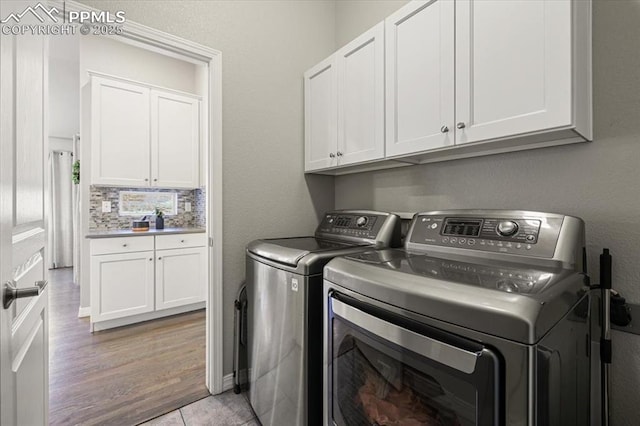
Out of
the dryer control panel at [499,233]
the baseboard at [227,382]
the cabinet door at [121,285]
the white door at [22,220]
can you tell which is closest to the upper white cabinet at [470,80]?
the dryer control panel at [499,233]

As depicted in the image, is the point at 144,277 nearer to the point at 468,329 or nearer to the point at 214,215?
the point at 214,215

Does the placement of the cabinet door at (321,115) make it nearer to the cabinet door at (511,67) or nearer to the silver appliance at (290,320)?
the silver appliance at (290,320)

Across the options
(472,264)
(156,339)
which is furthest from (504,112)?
(156,339)

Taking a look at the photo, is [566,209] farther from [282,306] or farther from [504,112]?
[282,306]

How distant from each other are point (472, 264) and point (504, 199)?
1.92 feet

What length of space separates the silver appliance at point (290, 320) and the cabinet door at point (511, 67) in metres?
0.71

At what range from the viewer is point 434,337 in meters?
0.79

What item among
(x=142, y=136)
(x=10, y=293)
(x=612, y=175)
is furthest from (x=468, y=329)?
(x=142, y=136)

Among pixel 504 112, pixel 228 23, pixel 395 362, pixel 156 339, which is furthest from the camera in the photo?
pixel 156 339

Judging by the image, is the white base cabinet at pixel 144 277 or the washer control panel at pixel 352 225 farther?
Answer: the white base cabinet at pixel 144 277

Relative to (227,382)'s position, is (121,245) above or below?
above

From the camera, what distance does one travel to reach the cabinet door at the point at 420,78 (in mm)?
1335

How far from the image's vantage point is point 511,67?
1.13m

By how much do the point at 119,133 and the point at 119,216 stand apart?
97cm
